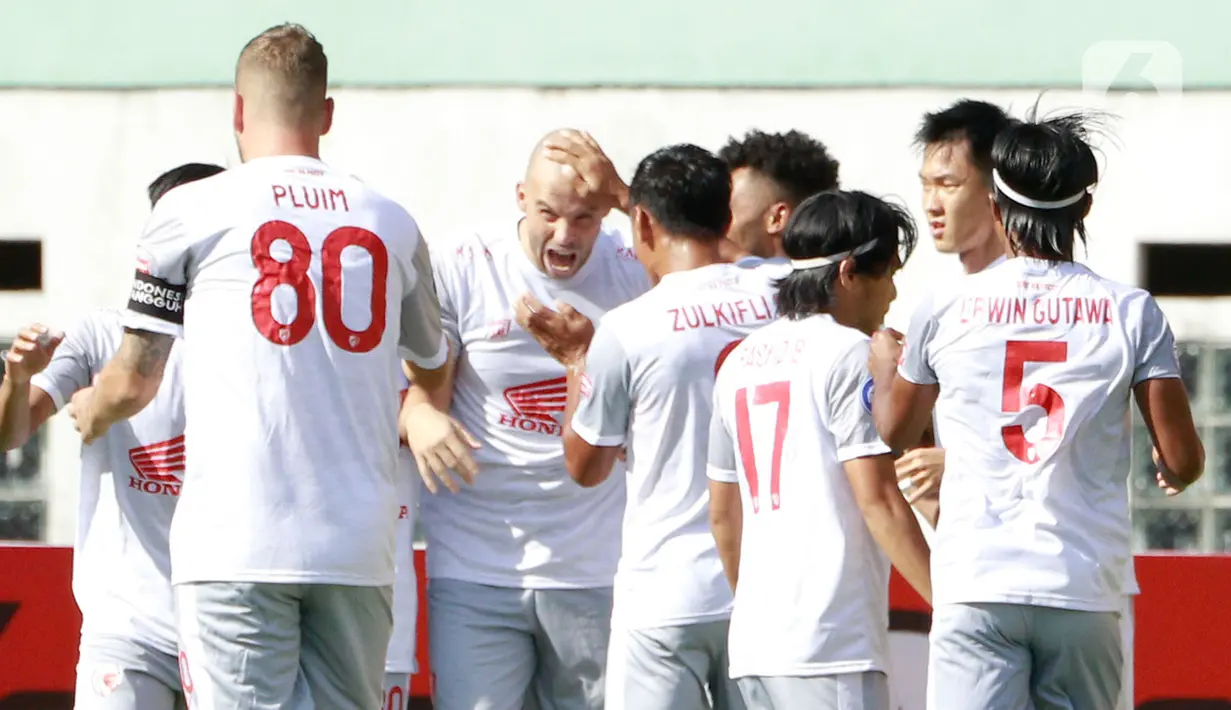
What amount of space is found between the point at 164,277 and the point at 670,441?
1.40m

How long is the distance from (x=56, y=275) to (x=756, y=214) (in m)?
5.00

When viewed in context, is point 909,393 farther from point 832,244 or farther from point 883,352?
point 832,244

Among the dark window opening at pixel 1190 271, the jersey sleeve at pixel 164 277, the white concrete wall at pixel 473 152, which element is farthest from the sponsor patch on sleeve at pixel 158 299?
the dark window opening at pixel 1190 271

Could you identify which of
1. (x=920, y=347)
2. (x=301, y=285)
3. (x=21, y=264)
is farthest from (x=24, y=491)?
(x=920, y=347)

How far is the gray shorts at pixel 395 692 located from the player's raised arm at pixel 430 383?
0.77 metres

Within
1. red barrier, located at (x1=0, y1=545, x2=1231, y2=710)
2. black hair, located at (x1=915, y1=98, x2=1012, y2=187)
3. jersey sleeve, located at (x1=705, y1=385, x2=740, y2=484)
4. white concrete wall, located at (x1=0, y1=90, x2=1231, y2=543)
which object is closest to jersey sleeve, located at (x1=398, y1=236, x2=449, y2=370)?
jersey sleeve, located at (x1=705, y1=385, x2=740, y2=484)

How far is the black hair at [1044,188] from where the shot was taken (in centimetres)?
408

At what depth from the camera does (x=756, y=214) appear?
551cm

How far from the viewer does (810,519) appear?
415 centimetres

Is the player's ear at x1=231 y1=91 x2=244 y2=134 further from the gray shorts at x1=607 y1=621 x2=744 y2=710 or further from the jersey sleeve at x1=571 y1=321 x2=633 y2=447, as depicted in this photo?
the gray shorts at x1=607 y1=621 x2=744 y2=710

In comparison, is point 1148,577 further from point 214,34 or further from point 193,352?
point 214,34

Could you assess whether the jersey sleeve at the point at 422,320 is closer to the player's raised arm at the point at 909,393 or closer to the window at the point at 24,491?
the player's raised arm at the point at 909,393

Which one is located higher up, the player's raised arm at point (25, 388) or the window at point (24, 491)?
the player's raised arm at point (25, 388)

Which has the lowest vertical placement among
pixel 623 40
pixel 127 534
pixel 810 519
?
pixel 127 534
